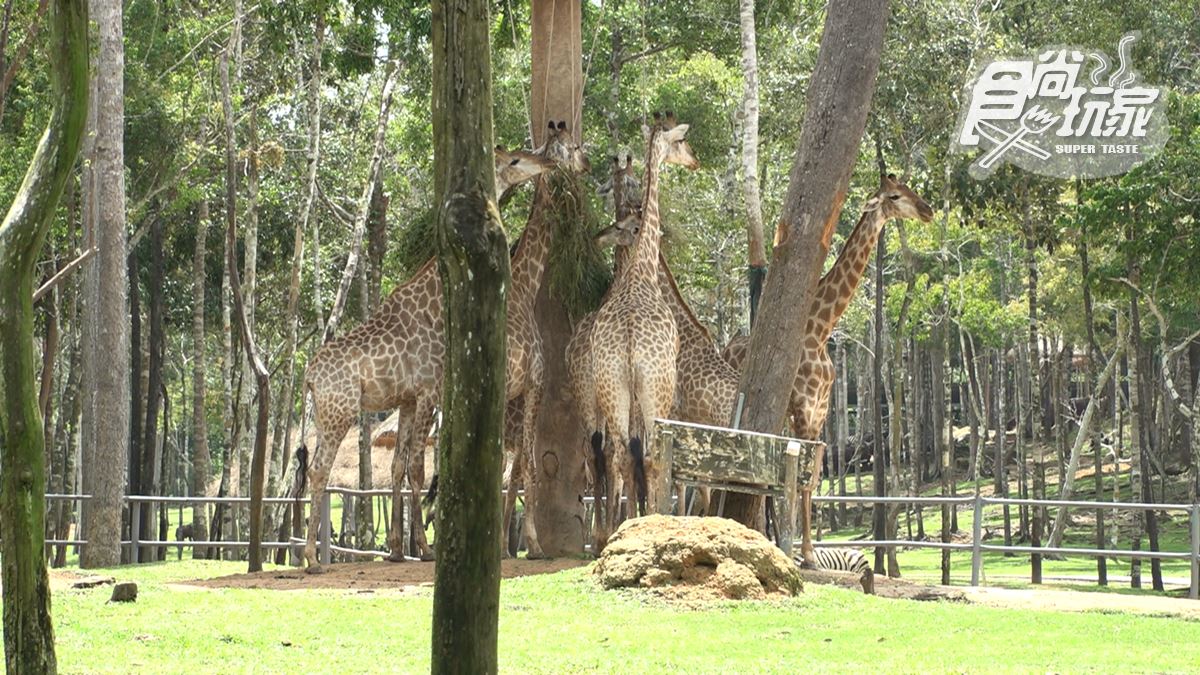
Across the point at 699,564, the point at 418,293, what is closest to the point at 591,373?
the point at 418,293

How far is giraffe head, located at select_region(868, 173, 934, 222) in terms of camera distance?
16.7 m

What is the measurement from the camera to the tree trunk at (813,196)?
586 inches

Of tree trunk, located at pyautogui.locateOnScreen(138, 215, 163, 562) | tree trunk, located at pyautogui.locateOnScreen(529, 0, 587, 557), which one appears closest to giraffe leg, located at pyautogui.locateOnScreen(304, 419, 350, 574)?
tree trunk, located at pyautogui.locateOnScreen(529, 0, 587, 557)

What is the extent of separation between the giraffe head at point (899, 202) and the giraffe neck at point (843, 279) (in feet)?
0.38

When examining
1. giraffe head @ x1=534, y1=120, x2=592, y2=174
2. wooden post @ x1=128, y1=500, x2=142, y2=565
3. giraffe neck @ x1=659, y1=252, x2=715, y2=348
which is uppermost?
giraffe head @ x1=534, y1=120, x2=592, y2=174

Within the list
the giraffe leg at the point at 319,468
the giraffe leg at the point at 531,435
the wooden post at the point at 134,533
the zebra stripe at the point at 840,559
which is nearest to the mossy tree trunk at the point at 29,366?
the giraffe leg at the point at 319,468

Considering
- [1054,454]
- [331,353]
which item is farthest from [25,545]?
[1054,454]

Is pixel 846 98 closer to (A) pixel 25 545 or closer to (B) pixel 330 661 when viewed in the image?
(B) pixel 330 661

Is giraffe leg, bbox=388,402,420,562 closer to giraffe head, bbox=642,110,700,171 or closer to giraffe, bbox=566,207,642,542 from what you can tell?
giraffe, bbox=566,207,642,542

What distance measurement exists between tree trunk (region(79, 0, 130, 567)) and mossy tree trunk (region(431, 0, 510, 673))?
564 inches

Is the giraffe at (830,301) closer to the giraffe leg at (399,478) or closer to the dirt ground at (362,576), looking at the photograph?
the dirt ground at (362,576)

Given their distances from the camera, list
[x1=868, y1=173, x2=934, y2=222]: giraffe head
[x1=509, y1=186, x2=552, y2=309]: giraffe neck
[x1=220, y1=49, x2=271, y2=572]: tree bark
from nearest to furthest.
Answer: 1. [x1=220, y1=49, x2=271, y2=572]: tree bark
2. [x1=868, y1=173, x2=934, y2=222]: giraffe head
3. [x1=509, y1=186, x2=552, y2=309]: giraffe neck

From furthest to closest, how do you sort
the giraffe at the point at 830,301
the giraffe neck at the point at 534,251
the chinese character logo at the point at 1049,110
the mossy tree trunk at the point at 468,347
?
the chinese character logo at the point at 1049,110
the giraffe neck at the point at 534,251
the giraffe at the point at 830,301
the mossy tree trunk at the point at 468,347

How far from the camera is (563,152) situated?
54.3ft
